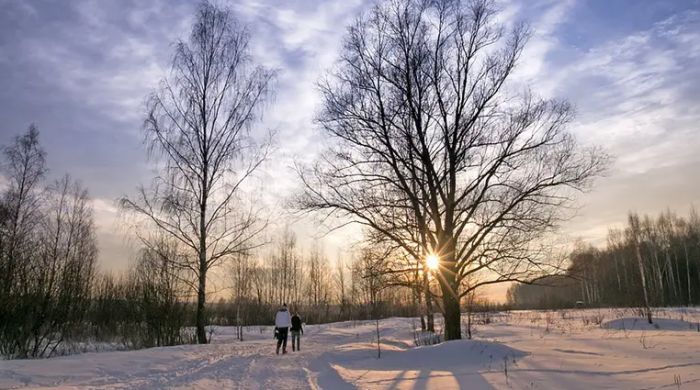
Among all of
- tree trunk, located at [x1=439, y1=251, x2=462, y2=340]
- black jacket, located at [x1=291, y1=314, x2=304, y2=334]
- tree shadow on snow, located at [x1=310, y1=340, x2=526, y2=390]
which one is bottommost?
tree shadow on snow, located at [x1=310, y1=340, x2=526, y2=390]

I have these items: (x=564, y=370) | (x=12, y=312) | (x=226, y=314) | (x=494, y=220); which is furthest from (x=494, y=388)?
(x=226, y=314)

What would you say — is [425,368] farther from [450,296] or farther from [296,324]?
[296,324]

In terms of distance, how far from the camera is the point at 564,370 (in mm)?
8453

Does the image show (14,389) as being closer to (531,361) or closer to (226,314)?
(531,361)

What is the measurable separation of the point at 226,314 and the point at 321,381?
37.9 meters

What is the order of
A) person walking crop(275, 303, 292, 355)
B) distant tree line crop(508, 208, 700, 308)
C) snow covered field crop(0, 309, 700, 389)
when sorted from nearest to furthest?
snow covered field crop(0, 309, 700, 389), person walking crop(275, 303, 292, 355), distant tree line crop(508, 208, 700, 308)

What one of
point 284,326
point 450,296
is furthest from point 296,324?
point 450,296

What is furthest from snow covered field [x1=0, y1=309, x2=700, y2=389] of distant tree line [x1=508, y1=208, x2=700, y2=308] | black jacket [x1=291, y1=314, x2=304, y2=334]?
distant tree line [x1=508, y1=208, x2=700, y2=308]

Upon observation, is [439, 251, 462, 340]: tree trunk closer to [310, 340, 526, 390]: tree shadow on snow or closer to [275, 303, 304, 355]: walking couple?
[310, 340, 526, 390]: tree shadow on snow

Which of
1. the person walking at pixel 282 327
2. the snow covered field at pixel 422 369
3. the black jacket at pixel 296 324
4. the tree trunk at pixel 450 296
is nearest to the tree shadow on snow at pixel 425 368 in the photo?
the snow covered field at pixel 422 369

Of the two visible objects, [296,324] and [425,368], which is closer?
[425,368]

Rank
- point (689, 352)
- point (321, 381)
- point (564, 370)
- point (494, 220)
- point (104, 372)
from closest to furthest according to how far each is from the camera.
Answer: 1. point (564, 370)
2. point (689, 352)
3. point (321, 381)
4. point (104, 372)
5. point (494, 220)

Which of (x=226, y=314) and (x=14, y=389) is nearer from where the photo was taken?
(x=14, y=389)

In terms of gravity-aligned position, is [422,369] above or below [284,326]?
below
